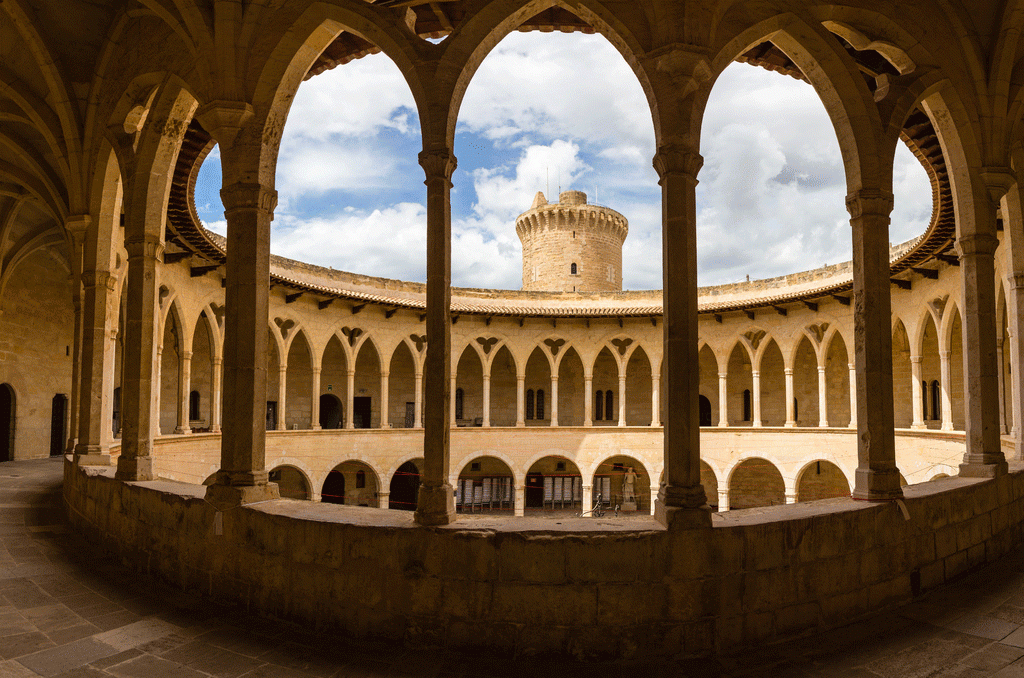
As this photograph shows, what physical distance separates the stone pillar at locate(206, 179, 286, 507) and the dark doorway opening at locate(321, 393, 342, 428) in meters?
20.7

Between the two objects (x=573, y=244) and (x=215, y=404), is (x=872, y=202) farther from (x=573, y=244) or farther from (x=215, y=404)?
(x=573, y=244)

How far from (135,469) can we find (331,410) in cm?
1929

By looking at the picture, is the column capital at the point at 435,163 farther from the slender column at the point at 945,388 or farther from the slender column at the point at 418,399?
the slender column at the point at 418,399

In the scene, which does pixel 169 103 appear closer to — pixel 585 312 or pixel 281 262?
pixel 281 262

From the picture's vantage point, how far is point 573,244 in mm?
35500

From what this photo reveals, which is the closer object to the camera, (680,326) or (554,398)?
(680,326)

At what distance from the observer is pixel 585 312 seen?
23391mm

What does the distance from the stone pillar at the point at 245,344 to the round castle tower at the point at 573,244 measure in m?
29.7

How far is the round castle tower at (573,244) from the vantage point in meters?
35.4

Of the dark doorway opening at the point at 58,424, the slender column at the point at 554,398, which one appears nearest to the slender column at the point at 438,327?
the dark doorway opening at the point at 58,424

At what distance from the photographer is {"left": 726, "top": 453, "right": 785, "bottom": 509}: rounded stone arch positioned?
82.5ft

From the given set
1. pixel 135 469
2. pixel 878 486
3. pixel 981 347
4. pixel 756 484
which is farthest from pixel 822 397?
pixel 135 469

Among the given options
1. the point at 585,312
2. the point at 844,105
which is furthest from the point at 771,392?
the point at 844,105

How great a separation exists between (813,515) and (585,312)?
1871 cm
